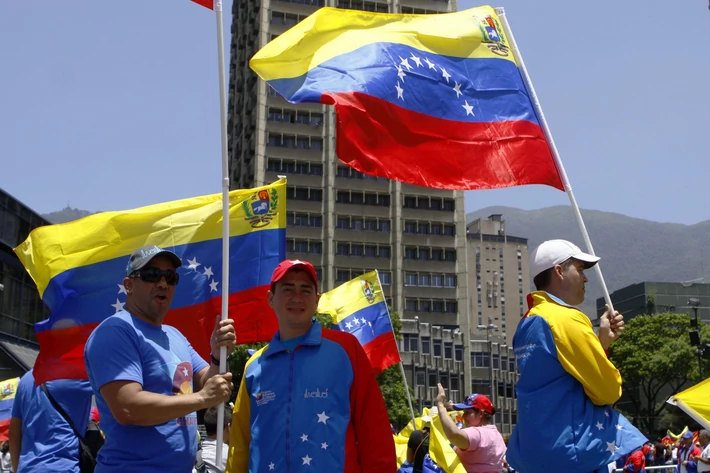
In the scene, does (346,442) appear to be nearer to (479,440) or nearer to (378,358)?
(479,440)

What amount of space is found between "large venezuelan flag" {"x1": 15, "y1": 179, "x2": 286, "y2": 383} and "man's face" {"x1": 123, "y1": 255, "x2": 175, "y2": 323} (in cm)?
216

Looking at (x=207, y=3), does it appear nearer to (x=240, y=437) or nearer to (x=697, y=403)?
(x=240, y=437)

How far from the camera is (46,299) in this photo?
7.41 m

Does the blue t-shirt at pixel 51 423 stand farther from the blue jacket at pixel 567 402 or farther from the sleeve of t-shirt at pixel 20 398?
the blue jacket at pixel 567 402

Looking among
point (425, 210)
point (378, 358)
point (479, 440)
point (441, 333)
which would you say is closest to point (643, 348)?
point (441, 333)

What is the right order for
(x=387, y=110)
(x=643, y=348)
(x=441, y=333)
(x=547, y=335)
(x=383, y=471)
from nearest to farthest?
1. (x=383, y=471)
2. (x=547, y=335)
3. (x=387, y=110)
4. (x=643, y=348)
5. (x=441, y=333)

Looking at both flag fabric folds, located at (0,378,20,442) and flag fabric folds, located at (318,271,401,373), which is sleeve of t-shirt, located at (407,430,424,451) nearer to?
flag fabric folds, located at (0,378,20,442)

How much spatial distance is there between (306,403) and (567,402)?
1.50m

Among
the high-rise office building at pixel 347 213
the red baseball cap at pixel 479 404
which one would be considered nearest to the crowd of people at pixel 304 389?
the red baseball cap at pixel 479 404

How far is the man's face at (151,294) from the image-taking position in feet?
17.0

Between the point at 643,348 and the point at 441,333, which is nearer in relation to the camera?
the point at 643,348

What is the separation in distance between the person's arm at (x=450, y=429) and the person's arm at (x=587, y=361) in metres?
2.86

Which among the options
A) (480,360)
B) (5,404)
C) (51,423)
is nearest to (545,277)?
(51,423)

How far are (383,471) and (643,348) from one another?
71609 mm
